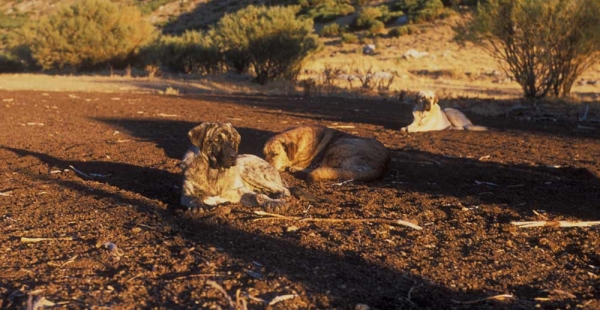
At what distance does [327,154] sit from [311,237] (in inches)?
135

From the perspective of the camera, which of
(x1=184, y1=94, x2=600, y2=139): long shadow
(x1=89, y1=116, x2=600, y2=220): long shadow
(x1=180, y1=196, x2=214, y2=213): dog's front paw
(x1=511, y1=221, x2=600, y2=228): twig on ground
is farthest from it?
(x1=184, y1=94, x2=600, y2=139): long shadow

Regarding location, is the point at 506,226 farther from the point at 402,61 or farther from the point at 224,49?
the point at 402,61

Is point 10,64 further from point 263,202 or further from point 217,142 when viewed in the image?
point 263,202

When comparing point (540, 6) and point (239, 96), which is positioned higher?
point (540, 6)

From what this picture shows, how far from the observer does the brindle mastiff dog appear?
6.71 m

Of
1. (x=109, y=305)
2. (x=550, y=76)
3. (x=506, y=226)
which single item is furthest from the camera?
(x=550, y=76)

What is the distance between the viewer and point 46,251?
5.32m

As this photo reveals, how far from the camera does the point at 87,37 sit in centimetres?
3938

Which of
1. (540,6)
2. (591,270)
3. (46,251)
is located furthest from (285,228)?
(540,6)

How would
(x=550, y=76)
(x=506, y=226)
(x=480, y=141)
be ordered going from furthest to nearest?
1. (x=550, y=76)
2. (x=480, y=141)
3. (x=506, y=226)

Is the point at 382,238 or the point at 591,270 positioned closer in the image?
the point at 591,270

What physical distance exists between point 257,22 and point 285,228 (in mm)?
25904

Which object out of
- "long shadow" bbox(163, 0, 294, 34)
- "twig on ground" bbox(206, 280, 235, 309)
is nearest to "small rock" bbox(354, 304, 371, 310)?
"twig on ground" bbox(206, 280, 235, 309)

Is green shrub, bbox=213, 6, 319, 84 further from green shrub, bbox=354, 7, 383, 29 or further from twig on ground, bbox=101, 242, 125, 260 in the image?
twig on ground, bbox=101, 242, 125, 260
